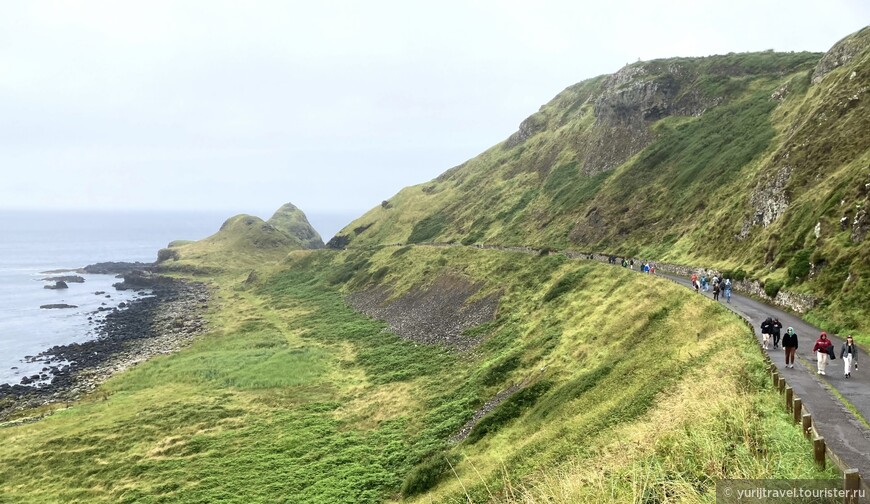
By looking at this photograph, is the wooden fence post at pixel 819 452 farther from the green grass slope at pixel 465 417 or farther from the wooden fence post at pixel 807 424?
the wooden fence post at pixel 807 424

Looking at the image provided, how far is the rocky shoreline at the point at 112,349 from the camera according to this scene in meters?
55.8

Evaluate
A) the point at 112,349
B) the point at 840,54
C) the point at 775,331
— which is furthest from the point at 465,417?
the point at 840,54

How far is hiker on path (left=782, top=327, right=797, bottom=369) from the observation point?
21.4 metres

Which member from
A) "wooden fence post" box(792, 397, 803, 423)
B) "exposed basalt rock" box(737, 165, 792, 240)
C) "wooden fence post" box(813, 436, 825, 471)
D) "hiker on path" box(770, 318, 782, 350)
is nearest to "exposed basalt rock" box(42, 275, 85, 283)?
"exposed basalt rock" box(737, 165, 792, 240)

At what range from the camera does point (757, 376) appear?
1886cm

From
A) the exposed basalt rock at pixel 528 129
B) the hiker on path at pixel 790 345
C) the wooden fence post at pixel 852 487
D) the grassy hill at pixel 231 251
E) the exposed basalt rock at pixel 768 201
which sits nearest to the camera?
the wooden fence post at pixel 852 487

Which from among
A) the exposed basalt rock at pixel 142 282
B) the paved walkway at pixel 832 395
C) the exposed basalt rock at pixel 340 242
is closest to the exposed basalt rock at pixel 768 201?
the paved walkway at pixel 832 395

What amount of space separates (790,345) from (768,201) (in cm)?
3191

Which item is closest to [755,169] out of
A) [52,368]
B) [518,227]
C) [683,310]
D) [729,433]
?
[683,310]

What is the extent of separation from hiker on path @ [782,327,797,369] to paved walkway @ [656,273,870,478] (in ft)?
0.92

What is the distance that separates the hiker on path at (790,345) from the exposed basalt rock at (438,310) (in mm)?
32112

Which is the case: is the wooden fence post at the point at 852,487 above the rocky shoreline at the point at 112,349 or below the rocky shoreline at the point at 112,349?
above

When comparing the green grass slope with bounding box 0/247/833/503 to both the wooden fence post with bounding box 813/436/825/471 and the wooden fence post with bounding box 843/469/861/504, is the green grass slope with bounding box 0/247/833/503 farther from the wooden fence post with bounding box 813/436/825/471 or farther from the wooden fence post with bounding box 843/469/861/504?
the wooden fence post with bounding box 843/469/861/504

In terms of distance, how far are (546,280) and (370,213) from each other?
4706 inches
